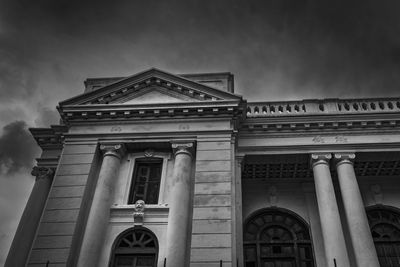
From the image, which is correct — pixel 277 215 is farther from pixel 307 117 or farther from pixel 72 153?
pixel 72 153

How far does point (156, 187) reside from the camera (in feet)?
55.2

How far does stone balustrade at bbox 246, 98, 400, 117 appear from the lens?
1895 centimetres

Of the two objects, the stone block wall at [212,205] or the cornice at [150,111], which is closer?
the stone block wall at [212,205]

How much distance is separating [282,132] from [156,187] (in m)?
6.32

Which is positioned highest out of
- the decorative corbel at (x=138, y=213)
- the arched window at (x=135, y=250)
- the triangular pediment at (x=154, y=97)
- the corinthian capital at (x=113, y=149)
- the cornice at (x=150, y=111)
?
the triangular pediment at (x=154, y=97)

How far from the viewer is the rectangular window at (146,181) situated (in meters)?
16.5

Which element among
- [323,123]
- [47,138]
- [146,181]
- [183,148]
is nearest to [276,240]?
[323,123]

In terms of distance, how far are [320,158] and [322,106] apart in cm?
306

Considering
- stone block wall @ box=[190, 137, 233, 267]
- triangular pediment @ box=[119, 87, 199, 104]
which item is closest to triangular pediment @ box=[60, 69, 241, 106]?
triangular pediment @ box=[119, 87, 199, 104]

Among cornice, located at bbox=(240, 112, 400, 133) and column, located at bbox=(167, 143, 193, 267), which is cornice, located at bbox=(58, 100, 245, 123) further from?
column, located at bbox=(167, 143, 193, 267)

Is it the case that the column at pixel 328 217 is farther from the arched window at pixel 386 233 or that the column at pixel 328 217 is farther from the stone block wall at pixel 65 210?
the stone block wall at pixel 65 210

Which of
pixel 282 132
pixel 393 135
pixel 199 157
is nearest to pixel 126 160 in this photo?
pixel 199 157

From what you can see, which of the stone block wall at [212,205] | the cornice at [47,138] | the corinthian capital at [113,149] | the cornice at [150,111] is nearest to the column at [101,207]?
the corinthian capital at [113,149]

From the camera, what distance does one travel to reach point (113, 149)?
56.5ft
